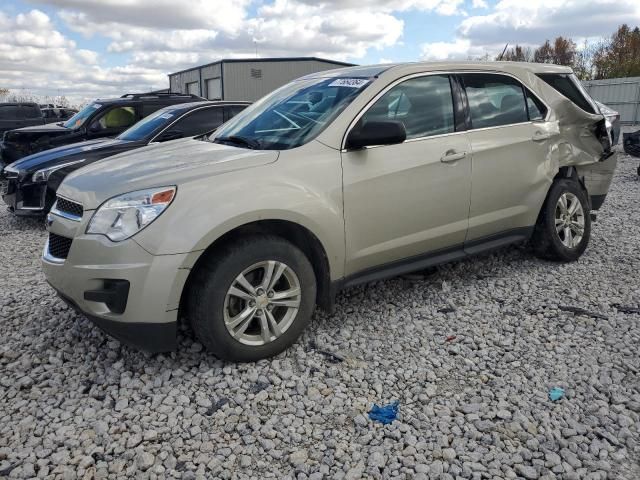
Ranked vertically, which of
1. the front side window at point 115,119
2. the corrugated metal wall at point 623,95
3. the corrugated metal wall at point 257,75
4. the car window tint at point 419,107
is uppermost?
the corrugated metal wall at point 257,75

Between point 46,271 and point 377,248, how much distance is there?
2146 mm

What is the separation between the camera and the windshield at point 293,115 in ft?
11.9

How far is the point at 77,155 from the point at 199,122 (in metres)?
1.72

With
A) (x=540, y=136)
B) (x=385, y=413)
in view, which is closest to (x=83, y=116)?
(x=540, y=136)

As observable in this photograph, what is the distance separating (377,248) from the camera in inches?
147

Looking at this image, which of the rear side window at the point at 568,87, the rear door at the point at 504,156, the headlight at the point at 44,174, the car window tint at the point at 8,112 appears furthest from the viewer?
the car window tint at the point at 8,112

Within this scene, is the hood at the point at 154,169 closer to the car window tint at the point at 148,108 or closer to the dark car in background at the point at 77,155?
the dark car in background at the point at 77,155

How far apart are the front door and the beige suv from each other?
0.01m

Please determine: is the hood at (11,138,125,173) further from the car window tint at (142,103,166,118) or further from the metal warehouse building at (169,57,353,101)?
the metal warehouse building at (169,57,353,101)

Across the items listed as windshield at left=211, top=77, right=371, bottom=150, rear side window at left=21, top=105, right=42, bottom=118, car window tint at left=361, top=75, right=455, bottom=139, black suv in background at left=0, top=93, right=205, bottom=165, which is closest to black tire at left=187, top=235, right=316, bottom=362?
windshield at left=211, top=77, right=371, bottom=150

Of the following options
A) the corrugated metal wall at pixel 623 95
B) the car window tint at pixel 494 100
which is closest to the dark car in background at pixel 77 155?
the car window tint at pixel 494 100

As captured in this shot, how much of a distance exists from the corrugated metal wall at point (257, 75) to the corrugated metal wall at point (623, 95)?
15934mm

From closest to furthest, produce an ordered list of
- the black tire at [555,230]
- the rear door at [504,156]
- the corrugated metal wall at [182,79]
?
1. the rear door at [504,156]
2. the black tire at [555,230]
3. the corrugated metal wall at [182,79]

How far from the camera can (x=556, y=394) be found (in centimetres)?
300
